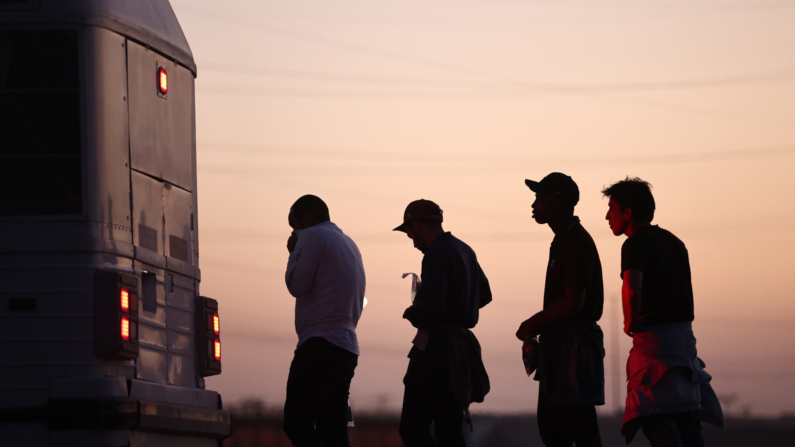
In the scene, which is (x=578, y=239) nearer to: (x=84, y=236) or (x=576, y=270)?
(x=576, y=270)

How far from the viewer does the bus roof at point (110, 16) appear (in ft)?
21.3

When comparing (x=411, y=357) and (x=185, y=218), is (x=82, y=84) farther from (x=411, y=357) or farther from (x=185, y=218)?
(x=411, y=357)

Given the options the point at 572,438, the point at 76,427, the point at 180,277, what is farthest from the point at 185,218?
the point at 572,438

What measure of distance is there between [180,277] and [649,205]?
301cm

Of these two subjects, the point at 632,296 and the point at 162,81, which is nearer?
the point at 632,296

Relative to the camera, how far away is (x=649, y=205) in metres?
6.04

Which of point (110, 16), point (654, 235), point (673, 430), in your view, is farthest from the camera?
point (110, 16)

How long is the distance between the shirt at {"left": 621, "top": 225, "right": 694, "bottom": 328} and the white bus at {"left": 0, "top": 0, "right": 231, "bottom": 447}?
274 centimetres

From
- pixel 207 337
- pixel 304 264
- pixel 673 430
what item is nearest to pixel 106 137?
pixel 304 264

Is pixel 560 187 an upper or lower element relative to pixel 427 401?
upper

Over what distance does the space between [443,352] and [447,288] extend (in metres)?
0.39

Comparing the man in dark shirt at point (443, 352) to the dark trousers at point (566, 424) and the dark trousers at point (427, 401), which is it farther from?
the dark trousers at point (566, 424)

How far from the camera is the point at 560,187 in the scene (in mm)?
6293

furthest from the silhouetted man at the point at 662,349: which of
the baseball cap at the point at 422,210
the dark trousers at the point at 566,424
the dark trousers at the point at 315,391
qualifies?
the dark trousers at the point at 315,391
